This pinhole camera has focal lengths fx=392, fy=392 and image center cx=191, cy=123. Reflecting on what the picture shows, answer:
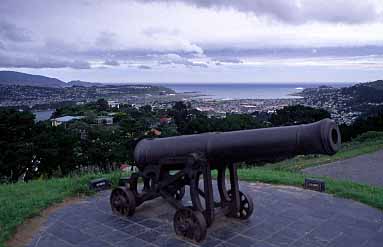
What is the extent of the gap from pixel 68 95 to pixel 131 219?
9094 cm

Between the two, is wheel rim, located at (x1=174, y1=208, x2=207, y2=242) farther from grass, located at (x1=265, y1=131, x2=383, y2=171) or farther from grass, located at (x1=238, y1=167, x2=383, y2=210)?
grass, located at (x1=265, y1=131, x2=383, y2=171)

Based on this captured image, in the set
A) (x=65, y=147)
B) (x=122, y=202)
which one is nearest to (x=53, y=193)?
(x=122, y=202)

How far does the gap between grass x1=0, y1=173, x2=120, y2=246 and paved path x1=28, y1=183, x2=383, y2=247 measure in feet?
1.33

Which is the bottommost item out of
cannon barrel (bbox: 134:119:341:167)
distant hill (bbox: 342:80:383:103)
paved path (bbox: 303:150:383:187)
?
paved path (bbox: 303:150:383:187)

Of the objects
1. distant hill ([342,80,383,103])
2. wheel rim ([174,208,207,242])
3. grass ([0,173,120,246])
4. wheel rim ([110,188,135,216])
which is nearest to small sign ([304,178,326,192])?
wheel rim ([174,208,207,242])

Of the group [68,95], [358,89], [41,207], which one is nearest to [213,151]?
[41,207]

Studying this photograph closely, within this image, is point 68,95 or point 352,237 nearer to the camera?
point 352,237

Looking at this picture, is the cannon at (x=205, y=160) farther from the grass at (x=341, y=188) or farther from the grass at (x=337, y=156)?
the grass at (x=337, y=156)

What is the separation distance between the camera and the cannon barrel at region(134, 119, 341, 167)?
4293 millimetres

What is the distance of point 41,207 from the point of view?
21.6 feet

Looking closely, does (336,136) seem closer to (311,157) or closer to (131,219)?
(131,219)

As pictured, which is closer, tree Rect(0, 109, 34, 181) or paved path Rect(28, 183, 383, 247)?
paved path Rect(28, 183, 383, 247)

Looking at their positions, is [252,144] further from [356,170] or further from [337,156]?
[337,156]

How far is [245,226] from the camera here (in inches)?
222
